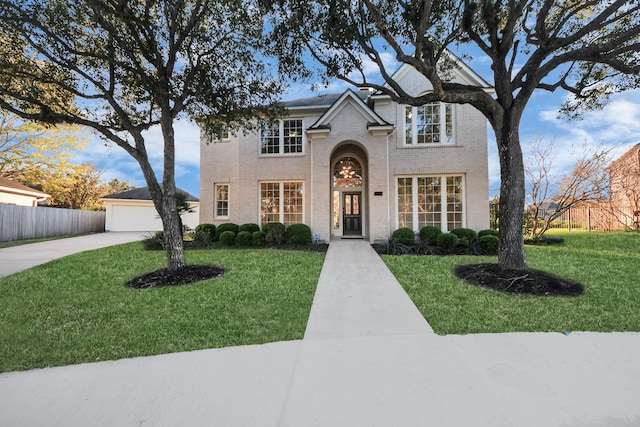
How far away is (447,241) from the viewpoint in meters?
10.7

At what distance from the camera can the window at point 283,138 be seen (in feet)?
45.6

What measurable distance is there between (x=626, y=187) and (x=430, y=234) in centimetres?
1228

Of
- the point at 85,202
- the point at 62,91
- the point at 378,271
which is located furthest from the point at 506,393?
the point at 85,202

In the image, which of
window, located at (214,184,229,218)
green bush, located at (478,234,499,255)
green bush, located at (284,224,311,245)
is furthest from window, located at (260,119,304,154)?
green bush, located at (478,234,499,255)

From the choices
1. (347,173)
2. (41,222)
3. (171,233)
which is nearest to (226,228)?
(171,233)

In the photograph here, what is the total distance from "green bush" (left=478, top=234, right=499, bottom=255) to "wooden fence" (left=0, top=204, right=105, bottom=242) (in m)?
23.9

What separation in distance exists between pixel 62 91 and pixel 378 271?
10318 millimetres

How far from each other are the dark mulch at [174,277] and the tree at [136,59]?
31 centimetres

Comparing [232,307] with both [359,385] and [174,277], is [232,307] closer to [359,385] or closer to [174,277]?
[174,277]

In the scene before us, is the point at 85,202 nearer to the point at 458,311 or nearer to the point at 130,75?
the point at 130,75

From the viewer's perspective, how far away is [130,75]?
8445 mm

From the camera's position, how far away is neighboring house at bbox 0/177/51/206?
21.4m

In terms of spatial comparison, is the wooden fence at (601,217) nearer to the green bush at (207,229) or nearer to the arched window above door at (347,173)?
the arched window above door at (347,173)

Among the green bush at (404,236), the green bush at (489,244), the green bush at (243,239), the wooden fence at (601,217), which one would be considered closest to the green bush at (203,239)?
the green bush at (243,239)
